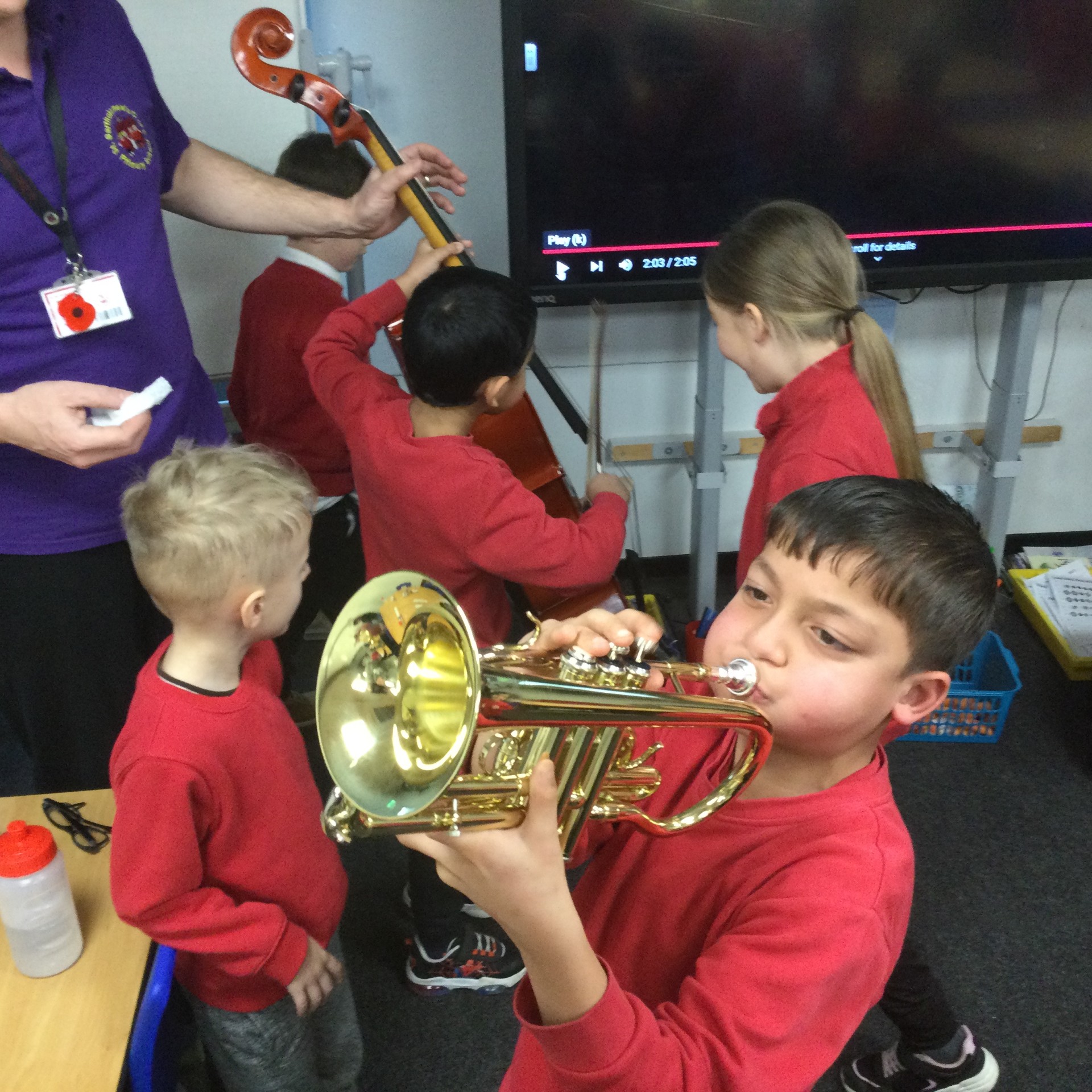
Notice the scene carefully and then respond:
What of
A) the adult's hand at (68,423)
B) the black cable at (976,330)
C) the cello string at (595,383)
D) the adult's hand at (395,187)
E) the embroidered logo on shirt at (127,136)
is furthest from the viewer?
the black cable at (976,330)

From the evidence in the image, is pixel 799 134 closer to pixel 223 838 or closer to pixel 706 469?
pixel 706 469

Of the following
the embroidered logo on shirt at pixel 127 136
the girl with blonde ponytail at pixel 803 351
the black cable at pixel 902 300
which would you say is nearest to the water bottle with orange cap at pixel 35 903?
the embroidered logo on shirt at pixel 127 136

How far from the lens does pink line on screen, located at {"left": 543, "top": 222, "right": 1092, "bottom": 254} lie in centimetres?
287

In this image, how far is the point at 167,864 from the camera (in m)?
1.36

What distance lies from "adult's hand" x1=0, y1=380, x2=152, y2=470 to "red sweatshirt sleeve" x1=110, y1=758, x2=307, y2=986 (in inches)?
19.3

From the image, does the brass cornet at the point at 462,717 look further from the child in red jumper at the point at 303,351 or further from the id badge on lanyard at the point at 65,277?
the child in red jumper at the point at 303,351

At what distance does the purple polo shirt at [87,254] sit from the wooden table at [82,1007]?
626mm

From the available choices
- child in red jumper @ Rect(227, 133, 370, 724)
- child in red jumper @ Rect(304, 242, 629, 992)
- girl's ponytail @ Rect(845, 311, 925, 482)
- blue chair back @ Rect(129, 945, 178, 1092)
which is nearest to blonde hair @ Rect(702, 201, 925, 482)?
girl's ponytail @ Rect(845, 311, 925, 482)

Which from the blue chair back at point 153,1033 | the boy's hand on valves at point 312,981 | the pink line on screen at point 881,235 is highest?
the pink line on screen at point 881,235

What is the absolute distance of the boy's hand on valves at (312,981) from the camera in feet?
4.97

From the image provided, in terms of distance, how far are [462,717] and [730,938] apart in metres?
0.34

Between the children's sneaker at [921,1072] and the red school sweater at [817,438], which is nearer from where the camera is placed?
the red school sweater at [817,438]

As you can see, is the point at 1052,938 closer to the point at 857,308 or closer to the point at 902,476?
the point at 902,476

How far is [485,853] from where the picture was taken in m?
0.86
